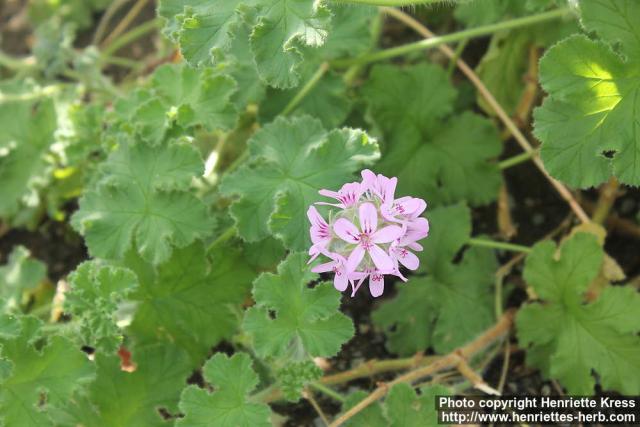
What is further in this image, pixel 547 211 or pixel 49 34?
pixel 49 34

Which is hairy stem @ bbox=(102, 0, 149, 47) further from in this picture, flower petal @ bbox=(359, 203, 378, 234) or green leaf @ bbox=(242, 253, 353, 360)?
flower petal @ bbox=(359, 203, 378, 234)

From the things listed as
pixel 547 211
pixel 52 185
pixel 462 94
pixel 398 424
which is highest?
pixel 462 94

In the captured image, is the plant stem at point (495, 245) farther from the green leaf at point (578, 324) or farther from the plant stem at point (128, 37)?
the plant stem at point (128, 37)

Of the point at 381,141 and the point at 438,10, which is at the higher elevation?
the point at 438,10

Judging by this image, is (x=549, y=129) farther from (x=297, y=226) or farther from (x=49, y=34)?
(x=49, y=34)

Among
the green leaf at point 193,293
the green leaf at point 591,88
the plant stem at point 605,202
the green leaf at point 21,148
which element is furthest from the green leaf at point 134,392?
the plant stem at point 605,202

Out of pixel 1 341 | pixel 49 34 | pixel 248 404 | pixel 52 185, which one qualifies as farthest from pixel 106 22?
pixel 248 404

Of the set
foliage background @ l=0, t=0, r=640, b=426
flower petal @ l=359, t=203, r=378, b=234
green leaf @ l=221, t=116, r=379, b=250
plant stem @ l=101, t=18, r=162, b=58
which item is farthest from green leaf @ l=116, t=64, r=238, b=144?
plant stem @ l=101, t=18, r=162, b=58
